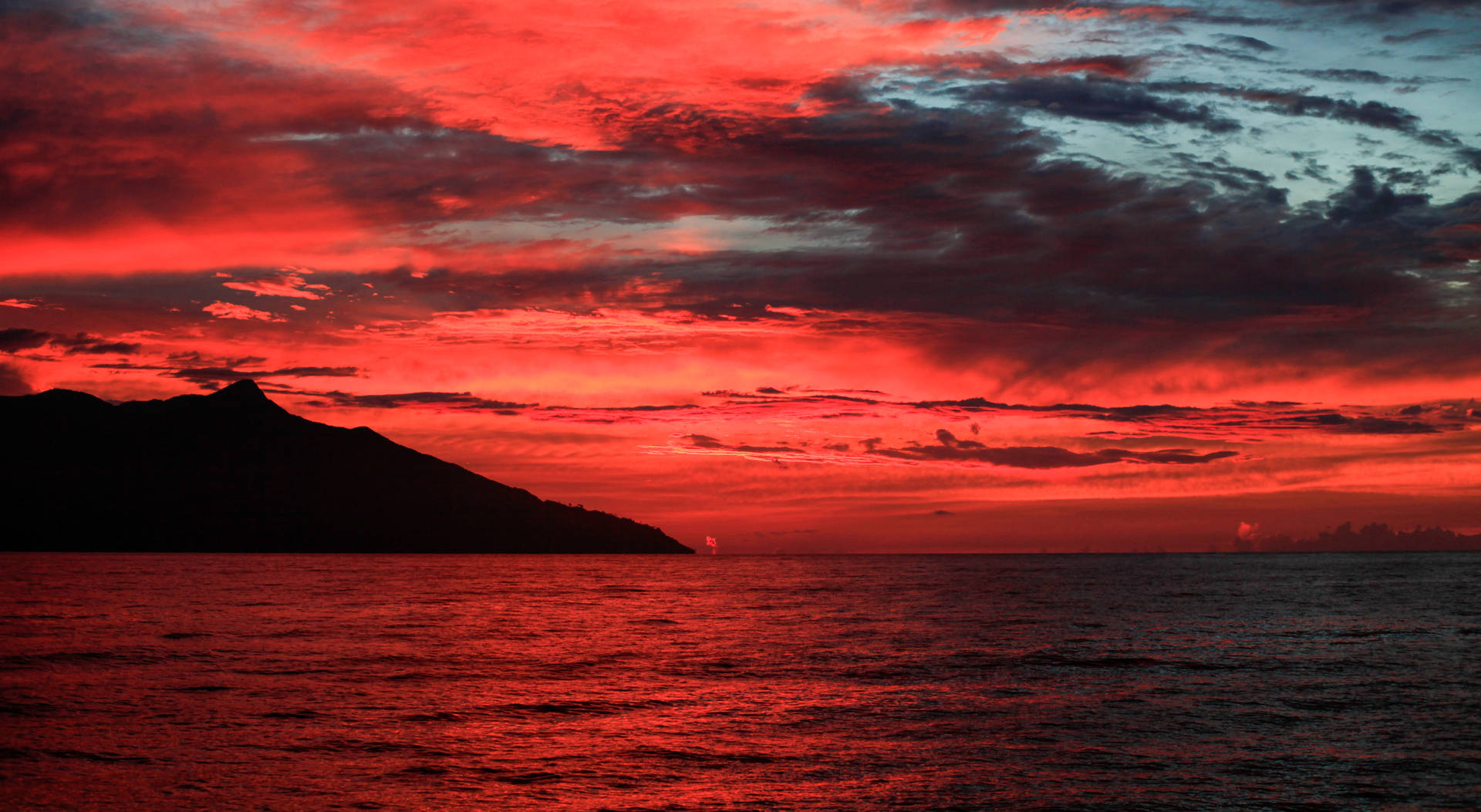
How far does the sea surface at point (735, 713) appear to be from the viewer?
78.9ft

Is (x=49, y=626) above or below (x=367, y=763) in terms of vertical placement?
below

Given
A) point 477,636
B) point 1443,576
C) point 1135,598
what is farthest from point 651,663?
point 1443,576

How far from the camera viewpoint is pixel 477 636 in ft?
209

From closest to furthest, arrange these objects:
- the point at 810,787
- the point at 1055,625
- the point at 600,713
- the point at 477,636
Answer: the point at 810,787
the point at 600,713
the point at 477,636
the point at 1055,625

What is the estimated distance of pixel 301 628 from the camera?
67312 millimetres

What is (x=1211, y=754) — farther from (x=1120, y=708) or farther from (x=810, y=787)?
(x=810, y=787)

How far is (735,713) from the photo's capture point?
34.9 meters

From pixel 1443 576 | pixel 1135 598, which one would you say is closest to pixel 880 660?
pixel 1135 598

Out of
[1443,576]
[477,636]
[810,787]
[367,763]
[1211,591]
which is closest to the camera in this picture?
[810,787]

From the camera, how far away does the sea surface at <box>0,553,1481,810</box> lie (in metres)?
24.0

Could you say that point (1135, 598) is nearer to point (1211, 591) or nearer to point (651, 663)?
point (1211, 591)

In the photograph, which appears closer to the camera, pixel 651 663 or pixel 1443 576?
pixel 651 663

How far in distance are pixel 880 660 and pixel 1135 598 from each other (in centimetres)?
6926

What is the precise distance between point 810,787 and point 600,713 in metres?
12.5
